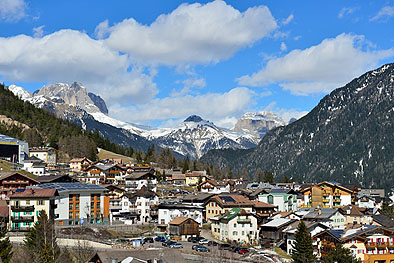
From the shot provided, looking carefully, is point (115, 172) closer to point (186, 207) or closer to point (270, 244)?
point (186, 207)

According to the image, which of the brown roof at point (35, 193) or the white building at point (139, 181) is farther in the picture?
the white building at point (139, 181)

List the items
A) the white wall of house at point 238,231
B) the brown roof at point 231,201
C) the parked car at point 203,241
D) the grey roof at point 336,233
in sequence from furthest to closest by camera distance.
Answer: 1. the brown roof at point 231,201
2. the white wall of house at point 238,231
3. the parked car at point 203,241
4. the grey roof at point 336,233

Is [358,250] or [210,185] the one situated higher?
[210,185]

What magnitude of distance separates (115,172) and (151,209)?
5365cm

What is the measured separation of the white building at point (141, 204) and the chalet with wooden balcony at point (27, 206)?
24.5 metres

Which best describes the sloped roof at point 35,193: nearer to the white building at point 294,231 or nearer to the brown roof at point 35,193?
the brown roof at point 35,193

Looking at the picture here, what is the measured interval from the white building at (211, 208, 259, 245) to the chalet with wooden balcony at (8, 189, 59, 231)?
3015cm

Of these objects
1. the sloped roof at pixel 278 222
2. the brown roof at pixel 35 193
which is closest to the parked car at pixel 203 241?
the sloped roof at pixel 278 222

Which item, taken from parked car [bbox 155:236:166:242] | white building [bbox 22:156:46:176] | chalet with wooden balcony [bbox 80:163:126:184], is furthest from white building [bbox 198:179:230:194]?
parked car [bbox 155:236:166:242]

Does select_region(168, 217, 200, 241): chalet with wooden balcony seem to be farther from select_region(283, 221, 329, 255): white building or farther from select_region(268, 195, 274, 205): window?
select_region(268, 195, 274, 205): window

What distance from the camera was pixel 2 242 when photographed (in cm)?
5728

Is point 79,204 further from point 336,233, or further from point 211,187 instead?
point 211,187

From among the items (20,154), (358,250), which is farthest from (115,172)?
(358,250)

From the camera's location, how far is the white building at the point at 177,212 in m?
103
